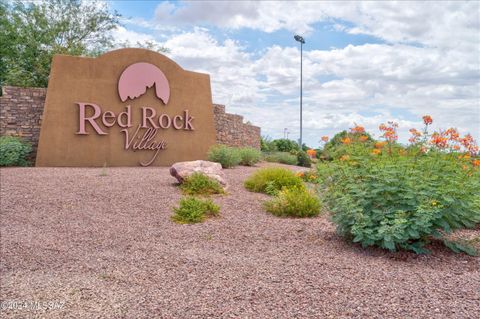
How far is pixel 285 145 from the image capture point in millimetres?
27219

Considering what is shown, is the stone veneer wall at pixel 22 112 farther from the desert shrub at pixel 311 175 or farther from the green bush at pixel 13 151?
the desert shrub at pixel 311 175

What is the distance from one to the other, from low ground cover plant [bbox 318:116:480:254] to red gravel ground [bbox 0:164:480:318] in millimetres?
319

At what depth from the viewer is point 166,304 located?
3863 millimetres

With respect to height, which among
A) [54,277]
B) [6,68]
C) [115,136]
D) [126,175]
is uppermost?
[6,68]

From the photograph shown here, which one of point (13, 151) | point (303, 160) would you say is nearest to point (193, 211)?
point (13, 151)

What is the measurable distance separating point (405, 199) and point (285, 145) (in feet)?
72.8

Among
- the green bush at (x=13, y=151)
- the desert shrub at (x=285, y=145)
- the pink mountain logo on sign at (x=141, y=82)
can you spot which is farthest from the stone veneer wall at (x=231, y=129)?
the green bush at (x=13, y=151)

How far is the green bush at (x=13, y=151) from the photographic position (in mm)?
12281

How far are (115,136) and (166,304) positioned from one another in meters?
10.6

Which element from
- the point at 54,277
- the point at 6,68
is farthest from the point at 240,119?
the point at 54,277

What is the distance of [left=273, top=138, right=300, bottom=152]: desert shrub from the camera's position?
27047 mm

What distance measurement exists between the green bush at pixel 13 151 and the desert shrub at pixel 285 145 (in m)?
16.5

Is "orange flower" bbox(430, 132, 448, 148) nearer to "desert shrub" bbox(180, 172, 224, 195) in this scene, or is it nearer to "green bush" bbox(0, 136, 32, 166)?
"desert shrub" bbox(180, 172, 224, 195)

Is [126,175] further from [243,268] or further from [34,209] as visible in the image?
[243,268]
